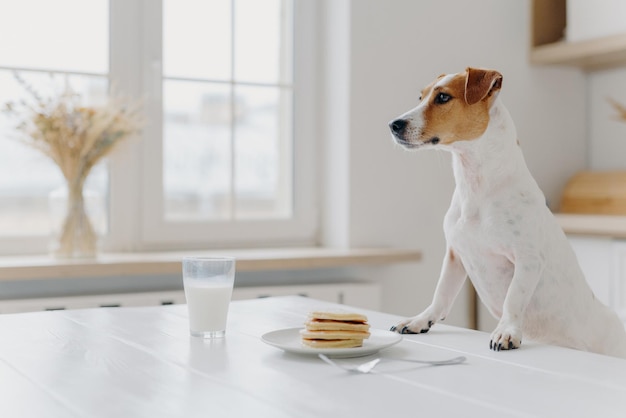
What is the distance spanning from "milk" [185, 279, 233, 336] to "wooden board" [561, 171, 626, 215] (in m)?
1.98

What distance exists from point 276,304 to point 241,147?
4.20 feet

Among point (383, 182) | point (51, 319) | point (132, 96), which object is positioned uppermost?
point (132, 96)

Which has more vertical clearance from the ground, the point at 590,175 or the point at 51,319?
the point at 590,175

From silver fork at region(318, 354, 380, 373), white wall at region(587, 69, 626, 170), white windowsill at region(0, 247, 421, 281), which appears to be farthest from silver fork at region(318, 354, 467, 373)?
white wall at region(587, 69, 626, 170)

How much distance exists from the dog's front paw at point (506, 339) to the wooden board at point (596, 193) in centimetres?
178

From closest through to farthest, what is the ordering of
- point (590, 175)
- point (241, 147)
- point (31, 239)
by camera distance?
point (31, 239) → point (241, 147) → point (590, 175)

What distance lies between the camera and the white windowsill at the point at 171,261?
2166 millimetres

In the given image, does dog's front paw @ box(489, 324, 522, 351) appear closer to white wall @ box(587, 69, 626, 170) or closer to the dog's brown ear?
the dog's brown ear

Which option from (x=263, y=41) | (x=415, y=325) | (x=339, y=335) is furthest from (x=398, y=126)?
(x=263, y=41)

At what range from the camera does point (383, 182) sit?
9.43 feet

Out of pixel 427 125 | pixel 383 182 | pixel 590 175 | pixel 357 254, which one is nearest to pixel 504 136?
pixel 427 125

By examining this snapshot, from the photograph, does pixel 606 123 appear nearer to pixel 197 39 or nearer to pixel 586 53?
pixel 586 53

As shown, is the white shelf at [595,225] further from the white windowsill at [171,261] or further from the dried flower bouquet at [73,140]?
the dried flower bouquet at [73,140]

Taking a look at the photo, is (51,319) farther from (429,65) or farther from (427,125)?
(429,65)
